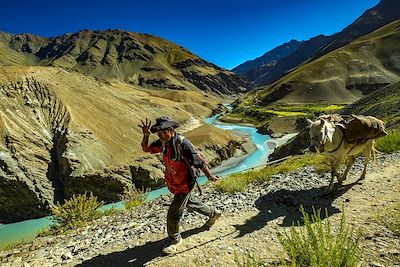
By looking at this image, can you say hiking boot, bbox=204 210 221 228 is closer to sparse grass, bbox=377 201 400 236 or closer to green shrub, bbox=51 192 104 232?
sparse grass, bbox=377 201 400 236

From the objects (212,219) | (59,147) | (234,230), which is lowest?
(234,230)

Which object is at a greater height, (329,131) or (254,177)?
(329,131)

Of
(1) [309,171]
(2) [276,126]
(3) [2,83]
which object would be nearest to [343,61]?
(2) [276,126]

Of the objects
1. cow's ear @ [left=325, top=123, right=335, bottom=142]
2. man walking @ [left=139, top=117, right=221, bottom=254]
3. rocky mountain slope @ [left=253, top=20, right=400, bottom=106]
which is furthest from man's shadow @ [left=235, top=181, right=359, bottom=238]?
rocky mountain slope @ [left=253, top=20, right=400, bottom=106]

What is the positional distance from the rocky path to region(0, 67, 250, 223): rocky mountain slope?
106 feet

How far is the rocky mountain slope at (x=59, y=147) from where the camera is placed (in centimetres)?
4062

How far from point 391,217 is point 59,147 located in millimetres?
43741

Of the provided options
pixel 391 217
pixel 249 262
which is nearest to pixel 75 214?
pixel 249 262

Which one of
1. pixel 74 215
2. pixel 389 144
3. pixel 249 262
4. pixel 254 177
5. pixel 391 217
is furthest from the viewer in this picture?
pixel 389 144

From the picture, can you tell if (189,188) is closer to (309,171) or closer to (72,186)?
(309,171)

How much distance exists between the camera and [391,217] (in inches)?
329

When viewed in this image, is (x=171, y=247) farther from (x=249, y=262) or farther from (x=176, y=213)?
(x=249, y=262)

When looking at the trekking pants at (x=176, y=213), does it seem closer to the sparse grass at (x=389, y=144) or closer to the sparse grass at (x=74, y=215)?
the sparse grass at (x=74, y=215)

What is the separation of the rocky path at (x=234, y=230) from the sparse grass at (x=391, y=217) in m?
0.12
